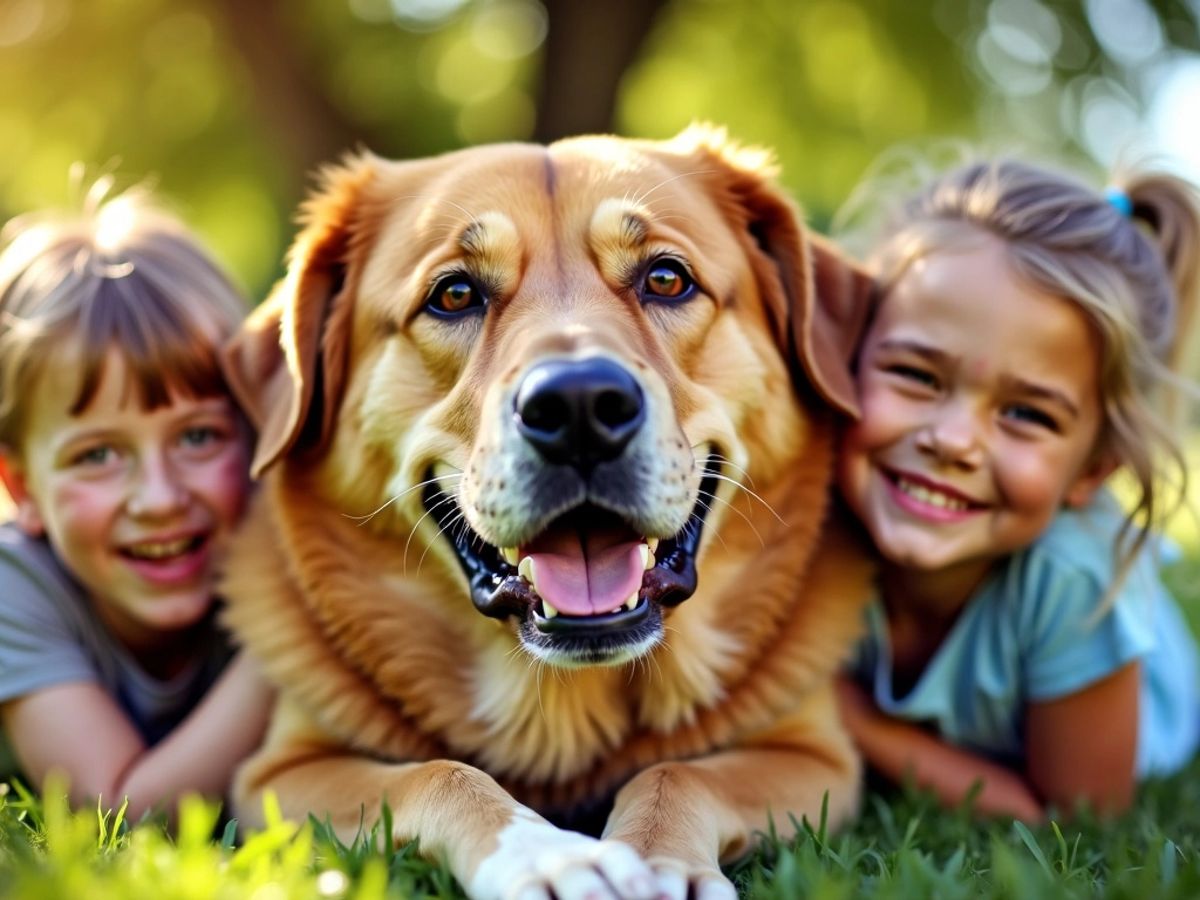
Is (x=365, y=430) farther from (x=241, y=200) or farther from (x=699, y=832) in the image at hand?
(x=241, y=200)

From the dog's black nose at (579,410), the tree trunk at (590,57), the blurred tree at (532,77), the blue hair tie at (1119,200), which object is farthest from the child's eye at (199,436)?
the tree trunk at (590,57)

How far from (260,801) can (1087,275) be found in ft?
8.92

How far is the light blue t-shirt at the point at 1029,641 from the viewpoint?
11.3 ft

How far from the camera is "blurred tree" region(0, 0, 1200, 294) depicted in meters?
13.0

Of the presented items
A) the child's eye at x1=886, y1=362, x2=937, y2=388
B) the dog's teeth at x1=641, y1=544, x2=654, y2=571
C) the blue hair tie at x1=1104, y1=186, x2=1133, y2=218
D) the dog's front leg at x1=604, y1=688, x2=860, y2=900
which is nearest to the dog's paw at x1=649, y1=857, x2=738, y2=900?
the dog's front leg at x1=604, y1=688, x2=860, y2=900

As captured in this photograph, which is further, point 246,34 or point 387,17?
point 387,17

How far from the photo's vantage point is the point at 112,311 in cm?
368

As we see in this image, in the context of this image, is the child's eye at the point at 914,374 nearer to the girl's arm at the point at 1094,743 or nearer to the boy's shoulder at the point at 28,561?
the girl's arm at the point at 1094,743

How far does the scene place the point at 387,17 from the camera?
51.5 ft

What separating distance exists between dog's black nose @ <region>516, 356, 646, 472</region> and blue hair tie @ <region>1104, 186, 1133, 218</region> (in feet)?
7.15

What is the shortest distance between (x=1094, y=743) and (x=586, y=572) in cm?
181

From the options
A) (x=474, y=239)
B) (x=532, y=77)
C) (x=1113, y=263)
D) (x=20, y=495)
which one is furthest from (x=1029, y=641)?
(x=532, y=77)

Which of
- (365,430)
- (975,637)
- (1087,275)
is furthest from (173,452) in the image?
(1087,275)

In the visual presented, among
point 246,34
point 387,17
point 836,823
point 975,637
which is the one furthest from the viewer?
point 387,17
